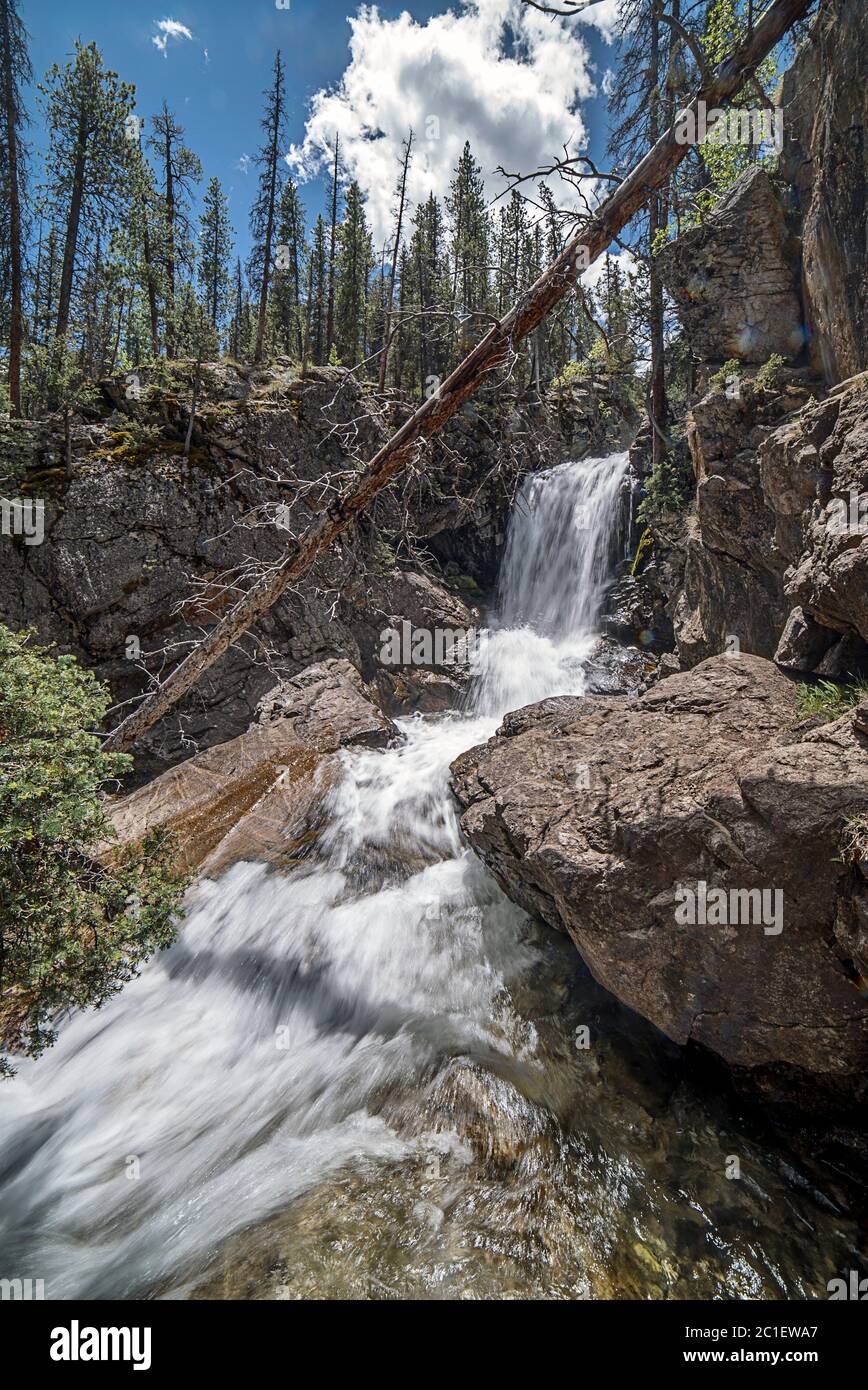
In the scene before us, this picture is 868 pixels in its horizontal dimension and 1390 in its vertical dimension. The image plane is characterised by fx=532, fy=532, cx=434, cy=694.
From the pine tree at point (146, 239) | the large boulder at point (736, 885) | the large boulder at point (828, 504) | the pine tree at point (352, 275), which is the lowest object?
the large boulder at point (736, 885)

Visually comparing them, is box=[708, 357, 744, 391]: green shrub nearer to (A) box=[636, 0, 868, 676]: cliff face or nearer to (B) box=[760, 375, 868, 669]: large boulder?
(A) box=[636, 0, 868, 676]: cliff face

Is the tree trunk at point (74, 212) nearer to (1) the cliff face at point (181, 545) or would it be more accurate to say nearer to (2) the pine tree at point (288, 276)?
(1) the cliff face at point (181, 545)

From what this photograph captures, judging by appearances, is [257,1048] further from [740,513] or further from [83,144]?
[83,144]

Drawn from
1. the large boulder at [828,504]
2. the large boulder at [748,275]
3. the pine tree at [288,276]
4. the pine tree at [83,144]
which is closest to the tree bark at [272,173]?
the pine tree at [288,276]

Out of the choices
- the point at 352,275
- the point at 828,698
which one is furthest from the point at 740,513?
the point at 352,275

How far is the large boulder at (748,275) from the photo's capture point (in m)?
9.48

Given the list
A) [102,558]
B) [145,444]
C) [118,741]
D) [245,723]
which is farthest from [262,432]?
[118,741]

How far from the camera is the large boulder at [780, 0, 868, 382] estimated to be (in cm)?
642

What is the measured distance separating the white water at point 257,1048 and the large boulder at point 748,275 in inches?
393

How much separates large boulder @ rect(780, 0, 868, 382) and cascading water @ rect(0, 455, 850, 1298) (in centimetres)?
875

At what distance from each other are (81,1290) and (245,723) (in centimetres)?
1403

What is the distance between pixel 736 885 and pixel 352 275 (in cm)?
3885

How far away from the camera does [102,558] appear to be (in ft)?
49.6

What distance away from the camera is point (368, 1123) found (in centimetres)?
418
